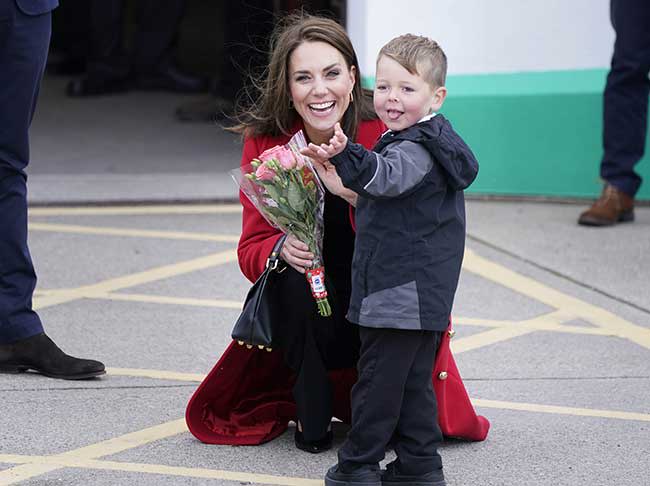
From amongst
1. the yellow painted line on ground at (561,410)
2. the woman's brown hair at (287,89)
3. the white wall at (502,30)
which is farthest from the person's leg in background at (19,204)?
the white wall at (502,30)

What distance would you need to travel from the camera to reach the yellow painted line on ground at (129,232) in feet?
A: 21.1

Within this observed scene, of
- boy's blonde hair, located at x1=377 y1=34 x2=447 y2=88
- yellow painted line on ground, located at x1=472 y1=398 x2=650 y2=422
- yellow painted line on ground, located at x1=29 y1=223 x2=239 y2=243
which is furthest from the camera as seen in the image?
yellow painted line on ground, located at x1=29 y1=223 x2=239 y2=243

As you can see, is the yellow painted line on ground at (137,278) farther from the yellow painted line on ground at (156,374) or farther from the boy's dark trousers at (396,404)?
the boy's dark trousers at (396,404)

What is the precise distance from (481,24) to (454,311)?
2577 mm

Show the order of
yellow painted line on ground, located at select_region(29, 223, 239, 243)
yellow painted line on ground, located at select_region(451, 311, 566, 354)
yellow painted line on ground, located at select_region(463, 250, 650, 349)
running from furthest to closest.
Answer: yellow painted line on ground, located at select_region(29, 223, 239, 243)
yellow painted line on ground, located at select_region(463, 250, 650, 349)
yellow painted line on ground, located at select_region(451, 311, 566, 354)

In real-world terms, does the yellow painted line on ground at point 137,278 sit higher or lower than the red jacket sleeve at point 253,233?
lower

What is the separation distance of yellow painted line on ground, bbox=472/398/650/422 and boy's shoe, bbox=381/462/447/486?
0.78m

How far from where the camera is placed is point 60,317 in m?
5.00

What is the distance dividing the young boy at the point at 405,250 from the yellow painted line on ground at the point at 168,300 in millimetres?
2057

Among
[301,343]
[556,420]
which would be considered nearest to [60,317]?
[301,343]

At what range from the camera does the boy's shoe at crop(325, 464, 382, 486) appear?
127 inches

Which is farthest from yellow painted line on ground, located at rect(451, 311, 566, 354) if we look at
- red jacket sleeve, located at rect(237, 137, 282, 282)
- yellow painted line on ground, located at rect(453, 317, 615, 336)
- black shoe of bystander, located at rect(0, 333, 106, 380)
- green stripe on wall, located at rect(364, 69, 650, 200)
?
green stripe on wall, located at rect(364, 69, 650, 200)

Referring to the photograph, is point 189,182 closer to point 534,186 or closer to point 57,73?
point 534,186

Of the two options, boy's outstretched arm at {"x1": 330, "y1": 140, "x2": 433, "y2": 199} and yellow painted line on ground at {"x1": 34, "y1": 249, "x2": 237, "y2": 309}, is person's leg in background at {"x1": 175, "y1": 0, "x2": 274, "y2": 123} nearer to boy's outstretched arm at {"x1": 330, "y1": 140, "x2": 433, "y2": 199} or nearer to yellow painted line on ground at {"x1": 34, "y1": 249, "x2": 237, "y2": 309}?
yellow painted line on ground at {"x1": 34, "y1": 249, "x2": 237, "y2": 309}
